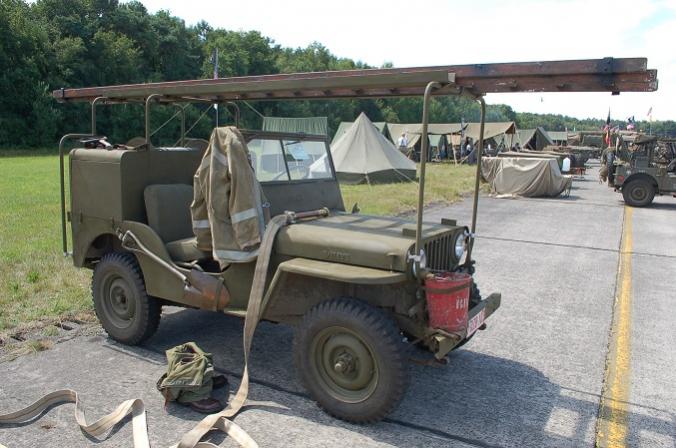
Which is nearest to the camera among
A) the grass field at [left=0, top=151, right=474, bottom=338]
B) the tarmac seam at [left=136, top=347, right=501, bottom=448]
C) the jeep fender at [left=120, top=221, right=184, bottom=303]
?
the tarmac seam at [left=136, top=347, right=501, bottom=448]

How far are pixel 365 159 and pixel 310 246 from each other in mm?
15184

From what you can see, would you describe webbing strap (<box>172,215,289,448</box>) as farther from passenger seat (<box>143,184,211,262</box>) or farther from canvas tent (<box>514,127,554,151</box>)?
canvas tent (<box>514,127,554,151</box>)

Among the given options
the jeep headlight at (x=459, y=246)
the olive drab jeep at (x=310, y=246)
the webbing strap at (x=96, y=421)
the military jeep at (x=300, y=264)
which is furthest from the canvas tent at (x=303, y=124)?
the webbing strap at (x=96, y=421)

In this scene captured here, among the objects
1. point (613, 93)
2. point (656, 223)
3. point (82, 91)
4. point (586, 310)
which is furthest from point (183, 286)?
point (656, 223)

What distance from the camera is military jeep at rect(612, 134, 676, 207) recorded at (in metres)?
16.4

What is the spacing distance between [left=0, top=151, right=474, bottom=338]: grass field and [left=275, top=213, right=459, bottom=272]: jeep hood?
2.73 meters

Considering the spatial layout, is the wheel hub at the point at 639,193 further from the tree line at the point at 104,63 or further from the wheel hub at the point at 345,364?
the wheel hub at the point at 345,364

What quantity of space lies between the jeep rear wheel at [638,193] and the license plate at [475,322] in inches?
592

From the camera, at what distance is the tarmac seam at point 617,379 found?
3.57 meters

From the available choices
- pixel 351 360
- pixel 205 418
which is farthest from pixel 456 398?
pixel 205 418

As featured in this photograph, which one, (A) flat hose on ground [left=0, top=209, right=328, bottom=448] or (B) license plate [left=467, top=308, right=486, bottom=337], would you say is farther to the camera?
(B) license plate [left=467, top=308, right=486, bottom=337]

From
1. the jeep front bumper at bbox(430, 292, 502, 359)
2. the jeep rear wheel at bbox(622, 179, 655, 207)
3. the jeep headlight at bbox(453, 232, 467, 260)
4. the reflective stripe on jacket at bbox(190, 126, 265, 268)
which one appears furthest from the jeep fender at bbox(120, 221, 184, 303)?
the jeep rear wheel at bbox(622, 179, 655, 207)

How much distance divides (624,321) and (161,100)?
16.9 feet

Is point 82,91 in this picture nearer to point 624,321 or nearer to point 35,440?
point 35,440
